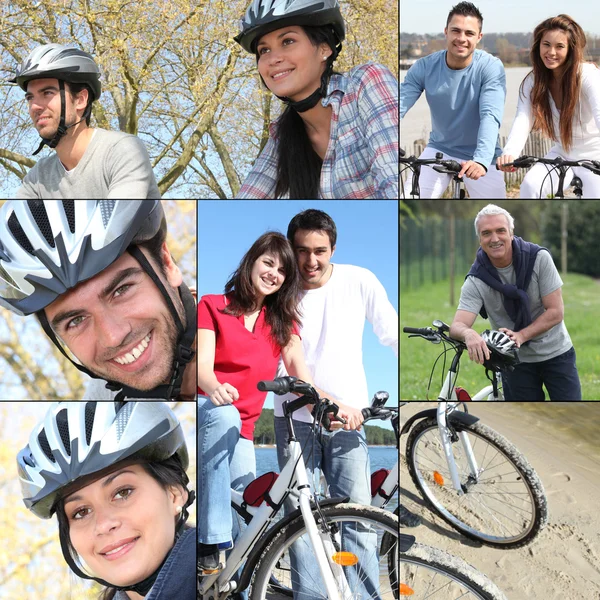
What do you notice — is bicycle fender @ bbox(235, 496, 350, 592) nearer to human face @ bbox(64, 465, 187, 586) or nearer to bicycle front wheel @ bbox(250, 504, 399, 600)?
bicycle front wheel @ bbox(250, 504, 399, 600)

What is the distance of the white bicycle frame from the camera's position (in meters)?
3.56

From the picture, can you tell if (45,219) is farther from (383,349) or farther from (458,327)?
(458,327)

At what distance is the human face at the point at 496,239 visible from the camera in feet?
13.3

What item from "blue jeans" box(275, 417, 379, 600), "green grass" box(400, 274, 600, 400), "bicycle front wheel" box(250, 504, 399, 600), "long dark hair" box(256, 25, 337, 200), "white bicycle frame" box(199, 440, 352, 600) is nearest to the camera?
"white bicycle frame" box(199, 440, 352, 600)

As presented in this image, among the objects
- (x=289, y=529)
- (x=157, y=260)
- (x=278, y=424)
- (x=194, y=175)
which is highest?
(x=194, y=175)

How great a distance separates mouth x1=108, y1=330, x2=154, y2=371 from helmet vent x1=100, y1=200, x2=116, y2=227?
0.58 metres

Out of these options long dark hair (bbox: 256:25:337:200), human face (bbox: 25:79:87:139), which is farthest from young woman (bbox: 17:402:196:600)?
human face (bbox: 25:79:87:139)

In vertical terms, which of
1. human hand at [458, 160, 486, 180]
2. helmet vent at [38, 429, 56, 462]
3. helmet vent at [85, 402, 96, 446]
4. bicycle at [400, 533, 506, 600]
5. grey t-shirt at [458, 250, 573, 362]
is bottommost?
bicycle at [400, 533, 506, 600]

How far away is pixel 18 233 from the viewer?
13.2 feet

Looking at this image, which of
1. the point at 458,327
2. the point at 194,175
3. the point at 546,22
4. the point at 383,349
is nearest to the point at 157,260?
the point at 194,175

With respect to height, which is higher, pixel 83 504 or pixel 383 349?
pixel 383 349

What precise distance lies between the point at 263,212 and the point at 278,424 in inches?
40.0

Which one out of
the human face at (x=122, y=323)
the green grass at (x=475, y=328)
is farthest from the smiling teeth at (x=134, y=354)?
the green grass at (x=475, y=328)

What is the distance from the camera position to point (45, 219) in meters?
4.03
